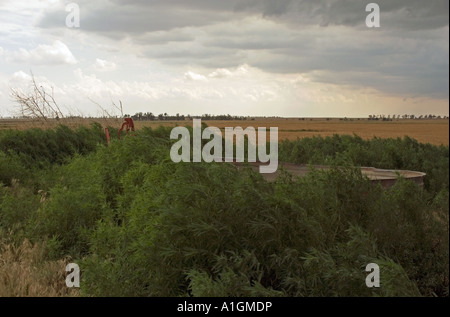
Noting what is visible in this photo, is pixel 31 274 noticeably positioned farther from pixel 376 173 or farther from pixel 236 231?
pixel 376 173

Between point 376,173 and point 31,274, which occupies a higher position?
point 376,173

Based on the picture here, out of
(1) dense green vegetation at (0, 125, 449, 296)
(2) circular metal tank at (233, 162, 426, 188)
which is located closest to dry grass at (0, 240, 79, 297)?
(1) dense green vegetation at (0, 125, 449, 296)

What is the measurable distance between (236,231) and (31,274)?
84.4 inches

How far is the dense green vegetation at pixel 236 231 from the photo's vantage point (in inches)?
128

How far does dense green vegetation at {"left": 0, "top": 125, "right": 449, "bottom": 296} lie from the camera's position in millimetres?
3264

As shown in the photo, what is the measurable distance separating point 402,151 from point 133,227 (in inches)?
317

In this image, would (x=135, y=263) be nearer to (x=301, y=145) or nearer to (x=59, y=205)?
(x=59, y=205)

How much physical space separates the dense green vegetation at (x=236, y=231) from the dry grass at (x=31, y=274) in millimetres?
212

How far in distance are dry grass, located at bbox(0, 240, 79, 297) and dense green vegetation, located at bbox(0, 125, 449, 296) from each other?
0.69ft

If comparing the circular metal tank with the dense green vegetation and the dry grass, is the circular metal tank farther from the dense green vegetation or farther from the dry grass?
the dry grass

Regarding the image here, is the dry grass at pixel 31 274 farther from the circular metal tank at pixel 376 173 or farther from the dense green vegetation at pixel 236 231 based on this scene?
the circular metal tank at pixel 376 173

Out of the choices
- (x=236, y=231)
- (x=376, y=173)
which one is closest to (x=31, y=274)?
(x=236, y=231)

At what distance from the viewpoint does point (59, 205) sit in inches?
226

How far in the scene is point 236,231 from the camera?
3484 mm
